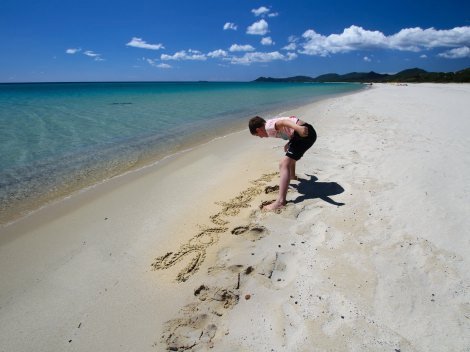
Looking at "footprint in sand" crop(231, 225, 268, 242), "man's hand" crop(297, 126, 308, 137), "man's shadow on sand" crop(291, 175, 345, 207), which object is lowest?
"footprint in sand" crop(231, 225, 268, 242)

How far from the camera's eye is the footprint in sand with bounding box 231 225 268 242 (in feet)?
11.5

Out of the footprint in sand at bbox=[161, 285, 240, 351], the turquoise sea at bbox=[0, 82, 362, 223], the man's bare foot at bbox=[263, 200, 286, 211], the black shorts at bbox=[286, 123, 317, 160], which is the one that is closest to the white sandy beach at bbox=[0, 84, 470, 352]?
the footprint in sand at bbox=[161, 285, 240, 351]

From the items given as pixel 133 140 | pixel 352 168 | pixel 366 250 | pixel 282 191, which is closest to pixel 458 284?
pixel 366 250

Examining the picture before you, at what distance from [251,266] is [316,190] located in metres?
2.15

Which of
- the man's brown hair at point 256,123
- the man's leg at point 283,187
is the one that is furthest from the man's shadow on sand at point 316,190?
the man's brown hair at point 256,123

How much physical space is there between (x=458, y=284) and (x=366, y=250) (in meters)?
0.80

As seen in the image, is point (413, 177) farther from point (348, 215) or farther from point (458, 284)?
point (458, 284)

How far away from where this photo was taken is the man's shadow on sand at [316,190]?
174 inches

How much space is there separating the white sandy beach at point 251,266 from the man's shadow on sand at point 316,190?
0.11ft

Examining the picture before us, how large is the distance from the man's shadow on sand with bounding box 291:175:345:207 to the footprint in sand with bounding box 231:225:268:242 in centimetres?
92

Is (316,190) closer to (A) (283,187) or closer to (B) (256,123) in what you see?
(A) (283,187)

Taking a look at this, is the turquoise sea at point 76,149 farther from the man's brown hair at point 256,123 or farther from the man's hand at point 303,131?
the man's hand at point 303,131

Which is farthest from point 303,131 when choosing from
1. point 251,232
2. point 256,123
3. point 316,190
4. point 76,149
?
point 76,149

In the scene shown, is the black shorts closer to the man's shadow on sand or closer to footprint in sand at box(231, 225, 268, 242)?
the man's shadow on sand
